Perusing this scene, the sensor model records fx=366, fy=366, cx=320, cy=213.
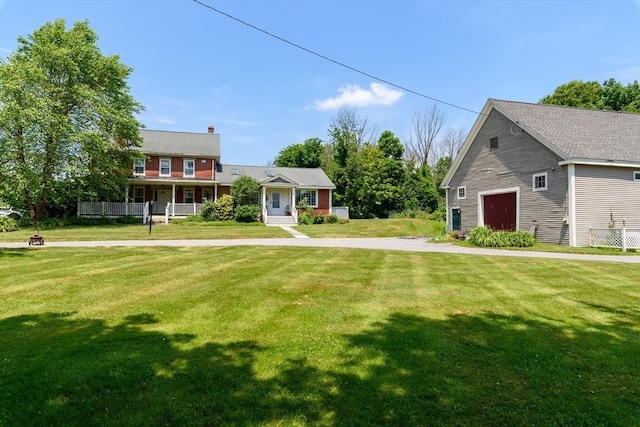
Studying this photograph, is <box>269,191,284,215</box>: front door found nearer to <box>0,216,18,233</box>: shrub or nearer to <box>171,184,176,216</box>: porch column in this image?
<box>171,184,176,216</box>: porch column

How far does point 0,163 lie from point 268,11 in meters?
22.1

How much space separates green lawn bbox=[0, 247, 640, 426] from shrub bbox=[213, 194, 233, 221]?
2018cm

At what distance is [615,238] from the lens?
1484cm

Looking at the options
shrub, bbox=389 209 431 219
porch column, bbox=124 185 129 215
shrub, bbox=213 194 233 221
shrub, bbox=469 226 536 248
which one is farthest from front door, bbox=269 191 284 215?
shrub, bbox=469 226 536 248

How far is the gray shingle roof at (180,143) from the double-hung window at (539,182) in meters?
23.7

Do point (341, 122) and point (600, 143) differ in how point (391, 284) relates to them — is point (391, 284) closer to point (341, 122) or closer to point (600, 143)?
point (600, 143)

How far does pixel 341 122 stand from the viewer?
161ft

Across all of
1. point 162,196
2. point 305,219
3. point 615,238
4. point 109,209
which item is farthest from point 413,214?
point 109,209

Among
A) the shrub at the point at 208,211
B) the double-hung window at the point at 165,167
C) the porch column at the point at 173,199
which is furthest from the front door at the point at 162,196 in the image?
the shrub at the point at 208,211

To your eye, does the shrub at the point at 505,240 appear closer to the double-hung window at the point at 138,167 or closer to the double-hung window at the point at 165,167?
the double-hung window at the point at 165,167

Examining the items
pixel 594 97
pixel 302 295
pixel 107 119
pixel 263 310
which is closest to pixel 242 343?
pixel 263 310

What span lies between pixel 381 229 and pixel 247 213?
1000cm

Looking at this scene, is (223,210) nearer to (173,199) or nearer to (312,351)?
(173,199)

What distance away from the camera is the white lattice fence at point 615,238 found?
14344 millimetres
